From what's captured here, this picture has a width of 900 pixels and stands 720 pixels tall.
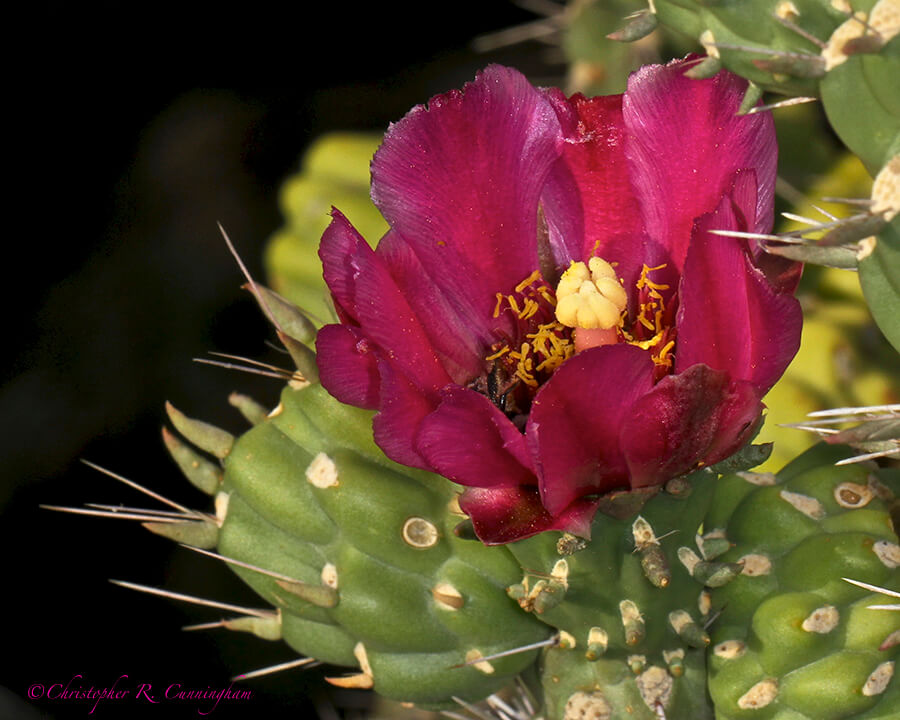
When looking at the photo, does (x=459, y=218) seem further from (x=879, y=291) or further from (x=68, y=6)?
(x=68, y=6)

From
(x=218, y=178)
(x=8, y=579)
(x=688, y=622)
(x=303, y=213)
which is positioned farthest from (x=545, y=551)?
(x=218, y=178)

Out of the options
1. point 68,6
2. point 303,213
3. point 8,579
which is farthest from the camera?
point 68,6

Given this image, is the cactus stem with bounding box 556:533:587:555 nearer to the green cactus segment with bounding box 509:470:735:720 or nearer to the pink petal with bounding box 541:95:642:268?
the green cactus segment with bounding box 509:470:735:720

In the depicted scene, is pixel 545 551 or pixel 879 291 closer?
pixel 879 291

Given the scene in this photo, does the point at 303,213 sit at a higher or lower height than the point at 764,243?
lower

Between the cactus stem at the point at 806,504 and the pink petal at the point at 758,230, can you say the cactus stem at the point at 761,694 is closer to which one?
the cactus stem at the point at 806,504

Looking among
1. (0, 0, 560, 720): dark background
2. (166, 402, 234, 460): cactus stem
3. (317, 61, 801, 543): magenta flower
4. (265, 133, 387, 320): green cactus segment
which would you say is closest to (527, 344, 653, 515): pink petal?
(317, 61, 801, 543): magenta flower
